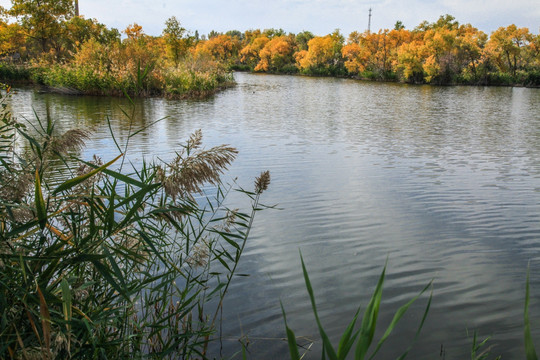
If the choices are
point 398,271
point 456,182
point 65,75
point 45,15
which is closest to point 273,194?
point 398,271

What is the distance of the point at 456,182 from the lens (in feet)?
25.8

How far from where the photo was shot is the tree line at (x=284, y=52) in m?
24.3

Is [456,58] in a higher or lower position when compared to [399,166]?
higher

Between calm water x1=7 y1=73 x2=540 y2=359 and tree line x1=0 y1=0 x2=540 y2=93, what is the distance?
10.3 meters

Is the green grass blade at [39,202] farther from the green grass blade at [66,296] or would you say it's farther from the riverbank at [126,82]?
the riverbank at [126,82]

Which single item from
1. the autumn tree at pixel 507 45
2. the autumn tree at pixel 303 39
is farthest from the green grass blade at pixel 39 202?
the autumn tree at pixel 303 39

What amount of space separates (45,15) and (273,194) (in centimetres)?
3647

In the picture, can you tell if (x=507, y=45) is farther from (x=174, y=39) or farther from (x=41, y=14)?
(x=41, y=14)

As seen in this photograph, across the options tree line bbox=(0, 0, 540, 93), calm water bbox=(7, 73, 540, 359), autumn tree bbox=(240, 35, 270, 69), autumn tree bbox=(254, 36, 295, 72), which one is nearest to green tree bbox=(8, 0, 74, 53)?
tree line bbox=(0, 0, 540, 93)

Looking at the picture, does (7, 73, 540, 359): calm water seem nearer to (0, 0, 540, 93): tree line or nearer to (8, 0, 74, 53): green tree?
(0, 0, 540, 93): tree line

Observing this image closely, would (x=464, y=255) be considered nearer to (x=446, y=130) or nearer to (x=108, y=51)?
(x=446, y=130)

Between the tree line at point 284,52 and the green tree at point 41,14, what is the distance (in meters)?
0.08

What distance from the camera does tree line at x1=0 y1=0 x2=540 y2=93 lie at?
24.3 metres

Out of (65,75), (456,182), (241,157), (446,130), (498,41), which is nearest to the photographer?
(456,182)
